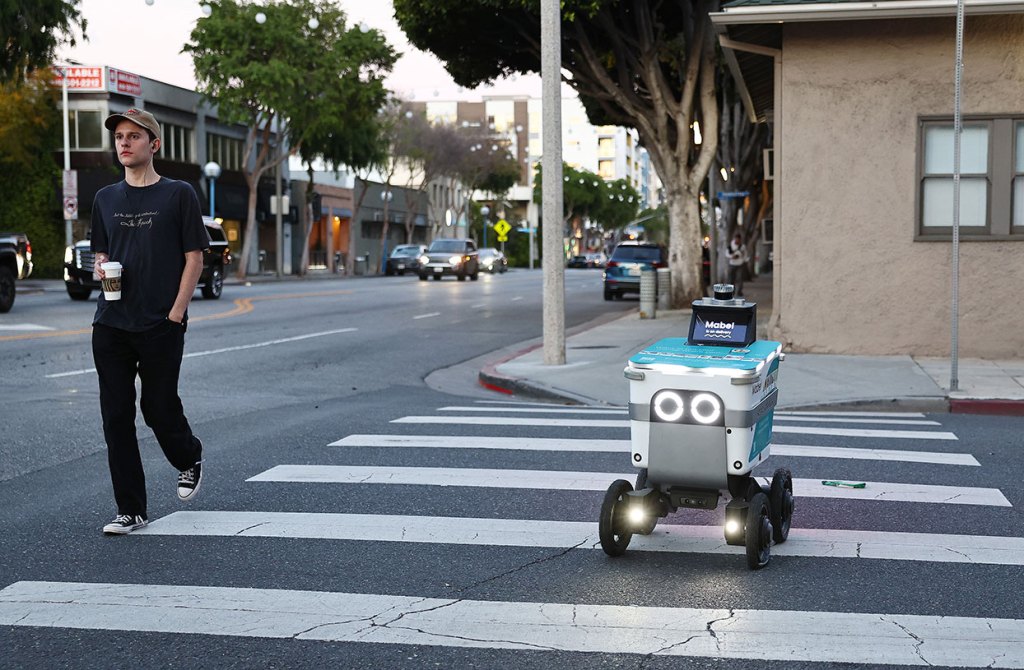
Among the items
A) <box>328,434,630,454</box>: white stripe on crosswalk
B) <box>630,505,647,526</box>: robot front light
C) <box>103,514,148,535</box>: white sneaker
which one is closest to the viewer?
<box>630,505,647,526</box>: robot front light

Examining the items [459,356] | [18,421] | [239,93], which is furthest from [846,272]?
[239,93]

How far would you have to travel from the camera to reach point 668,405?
217 inches

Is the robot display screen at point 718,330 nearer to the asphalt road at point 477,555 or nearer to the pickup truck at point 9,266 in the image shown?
the asphalt road at point 477,555

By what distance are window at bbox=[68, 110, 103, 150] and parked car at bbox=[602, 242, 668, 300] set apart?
25731 mm

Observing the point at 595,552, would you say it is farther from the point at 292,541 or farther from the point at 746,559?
the point at 292,541

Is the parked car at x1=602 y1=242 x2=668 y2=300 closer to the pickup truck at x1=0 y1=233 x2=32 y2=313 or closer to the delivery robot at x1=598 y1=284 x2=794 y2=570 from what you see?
the pickup truck at x1=0 y1=233 x2=32 y2=313

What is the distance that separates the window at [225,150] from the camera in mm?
59406

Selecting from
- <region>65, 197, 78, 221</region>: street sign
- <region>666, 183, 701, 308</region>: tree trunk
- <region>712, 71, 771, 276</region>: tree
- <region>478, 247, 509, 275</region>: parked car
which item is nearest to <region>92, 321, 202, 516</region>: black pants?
<region>666, 183, 701, 308</region>: tree trunk

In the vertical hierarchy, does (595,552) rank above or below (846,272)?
below

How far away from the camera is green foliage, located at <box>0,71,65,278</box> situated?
46.9m

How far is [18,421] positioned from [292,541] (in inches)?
198

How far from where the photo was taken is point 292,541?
6008 millimetres

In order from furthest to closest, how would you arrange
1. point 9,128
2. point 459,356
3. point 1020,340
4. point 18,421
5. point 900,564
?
point 9,128 → point 459,356 → point 1020,340 → point 18,421 → point 900,564

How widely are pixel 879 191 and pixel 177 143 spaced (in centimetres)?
4578
